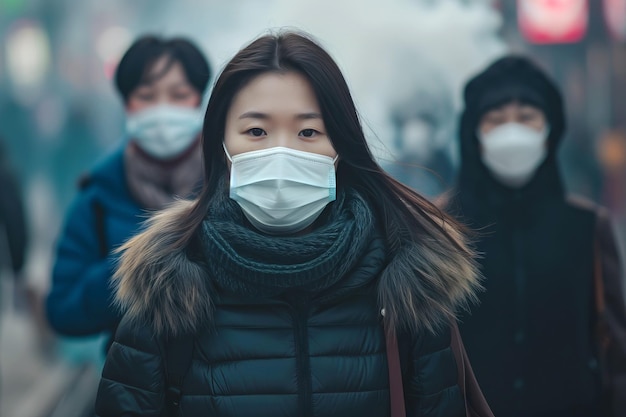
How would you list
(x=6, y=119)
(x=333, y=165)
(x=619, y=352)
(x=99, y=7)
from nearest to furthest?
(x=333, y=165), (x=619, y=352), (x=99, y=7), (x=6, y=119)

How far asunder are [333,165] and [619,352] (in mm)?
1611

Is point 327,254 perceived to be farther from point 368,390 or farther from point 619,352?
point 619,352

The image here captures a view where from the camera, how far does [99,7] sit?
594 cm

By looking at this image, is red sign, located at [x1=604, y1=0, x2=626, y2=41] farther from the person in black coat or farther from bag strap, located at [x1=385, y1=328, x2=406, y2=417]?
bag strap, located at [x1=385, y1=328, x2=406, y2=417]

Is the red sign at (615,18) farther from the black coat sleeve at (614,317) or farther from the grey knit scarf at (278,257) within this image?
the grey knit scarf at (278,257)

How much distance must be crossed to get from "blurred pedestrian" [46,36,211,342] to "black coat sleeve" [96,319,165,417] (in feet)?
3.91

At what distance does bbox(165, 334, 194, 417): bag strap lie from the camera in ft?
7.51

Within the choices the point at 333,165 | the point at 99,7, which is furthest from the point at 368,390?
the point at 99,7

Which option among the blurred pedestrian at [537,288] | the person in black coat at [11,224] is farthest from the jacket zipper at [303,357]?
the person in black coat at [11,224]

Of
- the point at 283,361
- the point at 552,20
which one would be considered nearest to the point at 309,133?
the point at 283,361

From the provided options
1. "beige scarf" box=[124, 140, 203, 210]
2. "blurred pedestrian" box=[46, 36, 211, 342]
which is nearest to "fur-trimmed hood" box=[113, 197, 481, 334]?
"blurred pedestrian" box=[46, 36, 211, 342]

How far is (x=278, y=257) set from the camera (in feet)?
7.47

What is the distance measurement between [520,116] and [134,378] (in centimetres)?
221

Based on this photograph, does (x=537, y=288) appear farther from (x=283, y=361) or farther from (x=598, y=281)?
(x=283, y=361)
